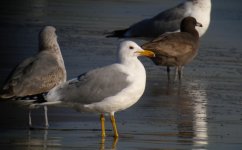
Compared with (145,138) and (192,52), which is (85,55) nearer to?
(192,52)

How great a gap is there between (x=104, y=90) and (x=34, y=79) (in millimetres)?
1098

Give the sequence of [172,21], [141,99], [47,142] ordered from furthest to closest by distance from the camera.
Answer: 1. [172,21]
2. [141,99]
3. [47,142]

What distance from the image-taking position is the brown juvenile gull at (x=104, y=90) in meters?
10.6

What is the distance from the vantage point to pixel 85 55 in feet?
57.2

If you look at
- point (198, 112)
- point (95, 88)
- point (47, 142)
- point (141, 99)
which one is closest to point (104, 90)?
point (95, 88)

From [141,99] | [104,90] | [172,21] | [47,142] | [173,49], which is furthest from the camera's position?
[172,21]

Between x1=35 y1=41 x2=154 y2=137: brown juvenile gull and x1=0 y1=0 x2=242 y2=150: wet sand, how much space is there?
0.36 meters

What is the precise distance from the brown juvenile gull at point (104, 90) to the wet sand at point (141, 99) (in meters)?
0.36

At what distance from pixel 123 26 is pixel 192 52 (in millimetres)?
6615

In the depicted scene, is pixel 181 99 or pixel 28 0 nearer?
pixel 181 99

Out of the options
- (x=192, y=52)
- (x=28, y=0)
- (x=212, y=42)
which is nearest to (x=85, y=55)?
(x=192, y=52)

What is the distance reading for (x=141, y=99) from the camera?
13.4 metres

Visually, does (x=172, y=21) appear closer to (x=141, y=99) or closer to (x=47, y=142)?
(x=141, y=99)

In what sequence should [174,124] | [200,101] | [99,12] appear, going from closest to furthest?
[174,124]
[200,101]
[99,12]
